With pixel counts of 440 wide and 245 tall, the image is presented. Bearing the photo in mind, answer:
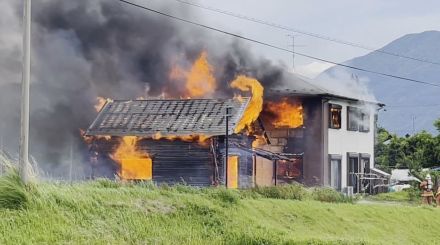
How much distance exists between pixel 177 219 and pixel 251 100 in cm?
1669

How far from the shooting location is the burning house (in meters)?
26.8

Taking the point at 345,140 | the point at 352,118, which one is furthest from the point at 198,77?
the point at 352,118

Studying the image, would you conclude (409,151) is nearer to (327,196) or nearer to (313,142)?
(313,142)

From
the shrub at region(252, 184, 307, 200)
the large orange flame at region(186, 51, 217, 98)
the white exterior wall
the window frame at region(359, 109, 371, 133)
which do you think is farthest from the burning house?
the shrub at region(252, 184, 307, 200)

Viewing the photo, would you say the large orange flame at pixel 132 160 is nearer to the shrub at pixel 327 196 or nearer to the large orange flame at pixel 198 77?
the large orange flame at pixel 198 77

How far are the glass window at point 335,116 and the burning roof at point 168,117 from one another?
790 cm

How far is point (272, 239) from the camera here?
42.3ft

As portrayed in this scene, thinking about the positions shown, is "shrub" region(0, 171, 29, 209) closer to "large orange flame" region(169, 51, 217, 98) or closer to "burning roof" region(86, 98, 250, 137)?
"burning roof" region(86, 98, 250, 137)

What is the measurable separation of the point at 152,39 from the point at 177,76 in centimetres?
189

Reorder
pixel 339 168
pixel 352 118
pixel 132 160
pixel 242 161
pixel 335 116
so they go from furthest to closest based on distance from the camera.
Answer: pixel 352 118 < pixel 339 168 < pixel 335 116 < pixel 242 161 < pixel 132 160

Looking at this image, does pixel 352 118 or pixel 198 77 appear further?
pixel 352 118

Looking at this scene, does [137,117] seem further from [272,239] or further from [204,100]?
[272,239]

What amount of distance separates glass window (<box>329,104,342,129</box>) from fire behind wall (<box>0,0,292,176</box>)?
196 inches

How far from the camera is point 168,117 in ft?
89.8
